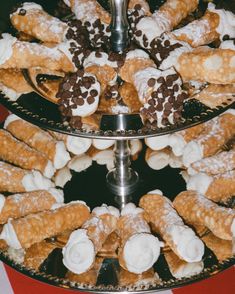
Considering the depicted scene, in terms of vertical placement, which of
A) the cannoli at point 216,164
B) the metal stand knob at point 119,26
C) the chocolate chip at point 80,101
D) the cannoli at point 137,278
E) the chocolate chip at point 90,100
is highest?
the metal stand knob at point 119,26

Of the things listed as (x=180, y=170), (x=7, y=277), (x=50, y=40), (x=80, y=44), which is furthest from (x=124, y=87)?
(x=7, y=277)

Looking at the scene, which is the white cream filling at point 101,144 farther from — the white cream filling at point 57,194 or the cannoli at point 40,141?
the white cream filling at point 57,194

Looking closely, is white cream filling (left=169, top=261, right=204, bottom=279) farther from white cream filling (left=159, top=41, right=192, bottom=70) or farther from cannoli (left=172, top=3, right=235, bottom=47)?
cannoli (left=172, top=3, right=235, bottom=47)

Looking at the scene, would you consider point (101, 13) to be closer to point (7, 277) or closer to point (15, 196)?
point (15, 196)

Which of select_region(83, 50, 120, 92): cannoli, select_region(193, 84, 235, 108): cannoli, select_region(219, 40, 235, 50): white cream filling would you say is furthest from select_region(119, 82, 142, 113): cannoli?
select_region(219, 40, 235, 50): white cream filling

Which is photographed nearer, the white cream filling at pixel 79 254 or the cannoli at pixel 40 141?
the white cream filling at pixel 79 254

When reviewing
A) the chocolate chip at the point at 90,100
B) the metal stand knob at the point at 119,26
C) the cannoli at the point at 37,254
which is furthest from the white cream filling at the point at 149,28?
the cannoli at the point at 37,254
